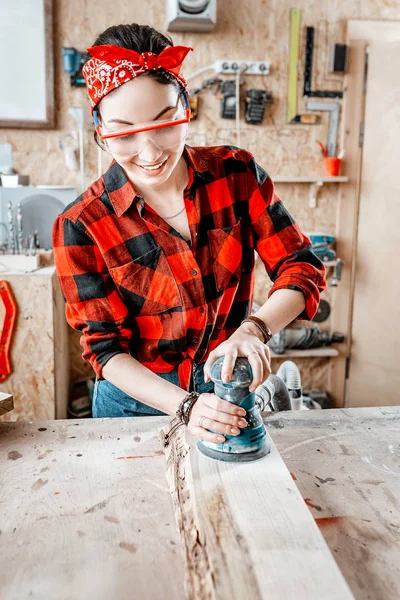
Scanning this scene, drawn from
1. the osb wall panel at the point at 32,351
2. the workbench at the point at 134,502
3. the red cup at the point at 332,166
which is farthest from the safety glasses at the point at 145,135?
the red cup at the point at 332,166

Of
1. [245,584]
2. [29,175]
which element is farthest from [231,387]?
[29,175]

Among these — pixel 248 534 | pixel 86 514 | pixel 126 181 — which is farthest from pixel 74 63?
pixel 248 534

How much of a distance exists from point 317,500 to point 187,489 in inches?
11.1

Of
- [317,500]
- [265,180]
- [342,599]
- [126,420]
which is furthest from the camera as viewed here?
[265,180]

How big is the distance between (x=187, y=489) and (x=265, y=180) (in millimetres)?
981

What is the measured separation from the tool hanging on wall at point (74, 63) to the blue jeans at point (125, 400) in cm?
252

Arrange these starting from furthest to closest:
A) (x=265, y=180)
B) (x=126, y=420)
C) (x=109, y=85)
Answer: (x=265, y=180)
(x=126, y=420)
(x=109, y=85)

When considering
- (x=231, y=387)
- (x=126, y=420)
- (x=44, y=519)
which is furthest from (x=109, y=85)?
(x=44, y=519)

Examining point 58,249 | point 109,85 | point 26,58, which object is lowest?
point 58,249

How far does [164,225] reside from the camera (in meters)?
1.52

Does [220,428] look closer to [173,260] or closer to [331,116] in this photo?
[173,260]

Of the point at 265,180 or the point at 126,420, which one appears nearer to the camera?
the point at 126,420

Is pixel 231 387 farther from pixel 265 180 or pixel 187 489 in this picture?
pixel 265 180

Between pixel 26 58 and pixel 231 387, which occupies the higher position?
pixel 26 58
